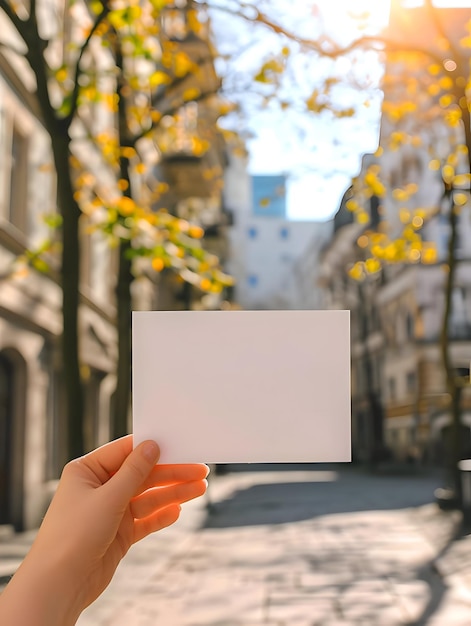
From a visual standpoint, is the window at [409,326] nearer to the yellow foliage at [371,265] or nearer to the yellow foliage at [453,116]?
the yellow foliage at [371,265]

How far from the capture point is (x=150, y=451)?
143 centimetres

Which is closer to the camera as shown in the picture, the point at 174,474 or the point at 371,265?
the point at 174,474

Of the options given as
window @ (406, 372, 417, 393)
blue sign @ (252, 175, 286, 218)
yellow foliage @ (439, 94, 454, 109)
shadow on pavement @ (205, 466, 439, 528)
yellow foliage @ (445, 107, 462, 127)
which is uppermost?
blue sign @ (252, 175, 286, 218)

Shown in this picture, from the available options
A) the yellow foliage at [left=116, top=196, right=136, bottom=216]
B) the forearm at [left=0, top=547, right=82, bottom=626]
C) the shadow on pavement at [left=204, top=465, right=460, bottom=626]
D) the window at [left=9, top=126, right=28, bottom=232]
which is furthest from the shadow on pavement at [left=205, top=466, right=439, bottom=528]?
the forearm at [left=0, top=547, right=82, bottom=626]

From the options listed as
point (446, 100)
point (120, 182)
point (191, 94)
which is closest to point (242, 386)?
point (446, 100)

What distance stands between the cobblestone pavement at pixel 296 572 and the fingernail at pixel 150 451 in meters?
6.23

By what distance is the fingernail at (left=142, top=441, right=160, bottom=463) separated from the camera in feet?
4.66

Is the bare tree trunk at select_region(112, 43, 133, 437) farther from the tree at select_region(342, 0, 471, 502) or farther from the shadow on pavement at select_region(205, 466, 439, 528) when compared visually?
the shadow on pavement at select_region(205, 466, 439, 528)

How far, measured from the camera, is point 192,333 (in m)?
1.42

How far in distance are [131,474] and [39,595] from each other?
0.84ft

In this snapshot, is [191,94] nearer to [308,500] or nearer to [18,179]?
[18,179]

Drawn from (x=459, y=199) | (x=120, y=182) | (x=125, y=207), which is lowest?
(x=125, y=207)

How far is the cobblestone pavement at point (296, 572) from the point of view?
302 inches

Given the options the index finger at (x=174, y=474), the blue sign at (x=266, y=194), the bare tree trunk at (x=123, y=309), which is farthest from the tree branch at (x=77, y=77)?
the blue sign at (x=266, y=194)
